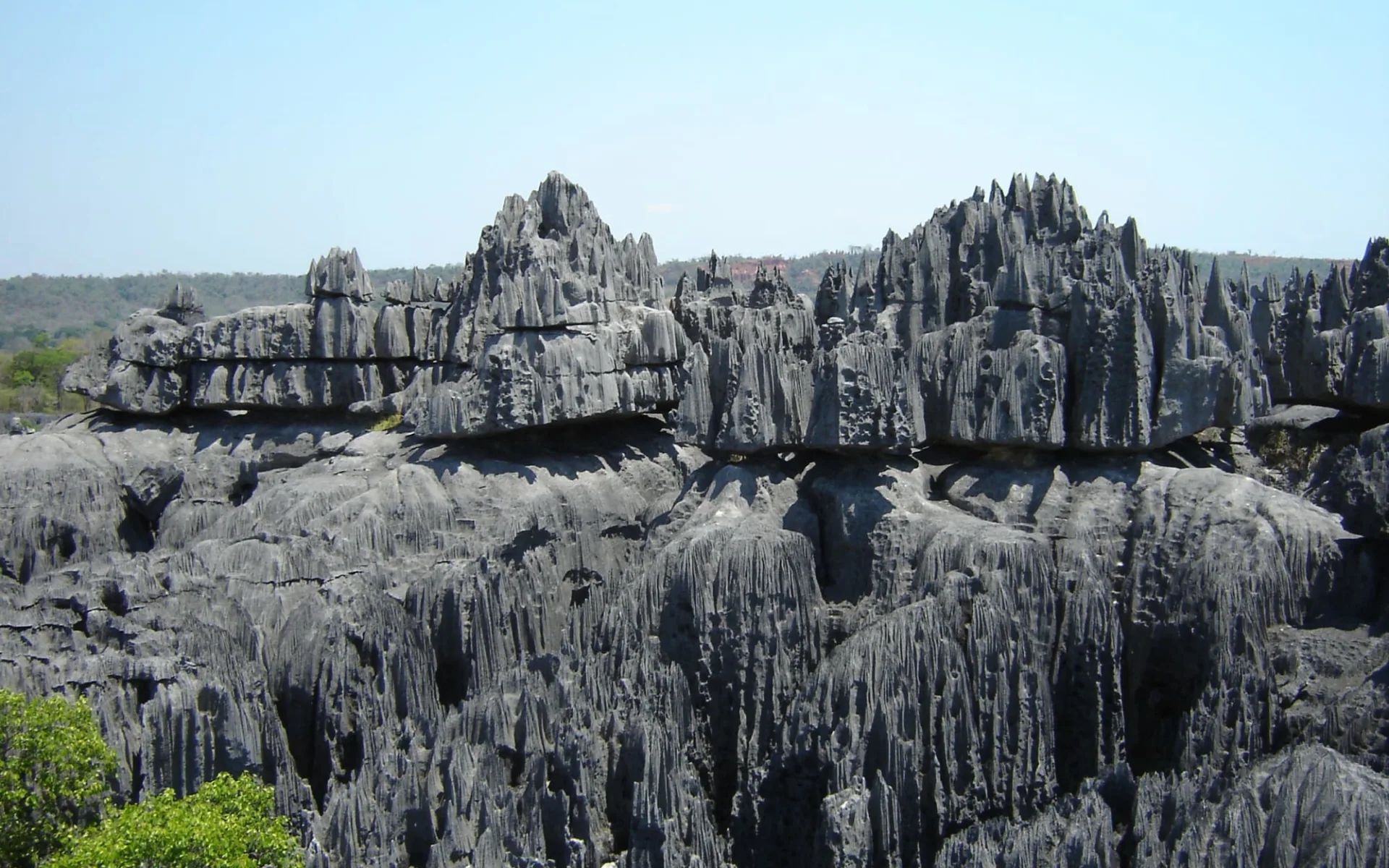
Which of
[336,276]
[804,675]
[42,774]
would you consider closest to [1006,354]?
[804,675]

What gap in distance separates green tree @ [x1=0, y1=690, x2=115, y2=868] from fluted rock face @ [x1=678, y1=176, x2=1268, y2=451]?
10.9 meters

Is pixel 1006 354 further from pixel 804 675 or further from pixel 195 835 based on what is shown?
pixel 195 835

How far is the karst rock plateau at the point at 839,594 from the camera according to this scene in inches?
656

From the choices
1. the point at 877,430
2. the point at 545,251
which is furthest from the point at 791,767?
the point at 545,251

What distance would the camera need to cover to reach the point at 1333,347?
24688 millimetres

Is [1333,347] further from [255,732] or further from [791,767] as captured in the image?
[255,732]

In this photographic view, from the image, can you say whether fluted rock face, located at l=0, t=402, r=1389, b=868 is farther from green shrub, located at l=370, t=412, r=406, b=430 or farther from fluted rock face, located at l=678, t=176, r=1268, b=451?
green shrub, located at l=370, t=412, r=406, b=430

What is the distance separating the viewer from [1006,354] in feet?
68.2

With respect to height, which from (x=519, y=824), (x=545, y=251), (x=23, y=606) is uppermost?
(x=545, y=251)

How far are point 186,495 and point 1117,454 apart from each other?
905 inches

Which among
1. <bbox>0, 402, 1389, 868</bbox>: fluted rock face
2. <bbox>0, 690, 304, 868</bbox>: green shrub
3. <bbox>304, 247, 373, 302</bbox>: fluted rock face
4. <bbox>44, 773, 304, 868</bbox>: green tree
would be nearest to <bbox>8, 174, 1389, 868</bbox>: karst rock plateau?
<bbox>0, 402, 1389, 868</bbox>: fluted rock face

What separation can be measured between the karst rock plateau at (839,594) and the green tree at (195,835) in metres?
0.89

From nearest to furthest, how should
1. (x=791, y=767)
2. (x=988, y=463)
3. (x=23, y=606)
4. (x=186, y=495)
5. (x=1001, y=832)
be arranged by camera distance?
1. (x=1001, y=832)
2. (x=791, y=767)
3. (x=988, y=463)
4. (x=23, y=606)
5. (x=186, y=495)

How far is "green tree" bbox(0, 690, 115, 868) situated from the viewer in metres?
16.9
